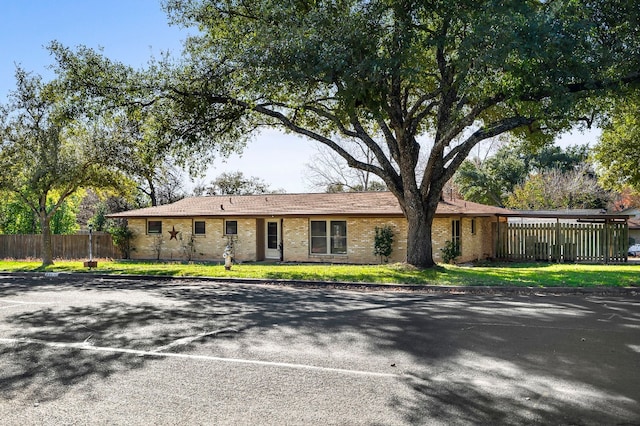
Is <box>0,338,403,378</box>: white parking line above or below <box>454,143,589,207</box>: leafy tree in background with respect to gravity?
below

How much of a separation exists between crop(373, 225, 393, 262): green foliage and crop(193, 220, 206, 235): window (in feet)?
30.7

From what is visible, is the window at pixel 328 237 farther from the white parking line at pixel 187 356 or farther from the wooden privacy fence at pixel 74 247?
the white parking line at pixel 187 356

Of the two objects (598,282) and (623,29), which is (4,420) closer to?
(598,282)

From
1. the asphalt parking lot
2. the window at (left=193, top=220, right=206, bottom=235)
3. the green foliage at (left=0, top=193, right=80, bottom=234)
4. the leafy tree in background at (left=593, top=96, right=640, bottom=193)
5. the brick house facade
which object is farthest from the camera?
the green foliage at (left=0, top=193, right=80, bottom=234)

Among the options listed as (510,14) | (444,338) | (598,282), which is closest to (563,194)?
(598,282)

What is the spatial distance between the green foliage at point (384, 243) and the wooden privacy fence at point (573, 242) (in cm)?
684

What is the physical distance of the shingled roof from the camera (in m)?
23.9

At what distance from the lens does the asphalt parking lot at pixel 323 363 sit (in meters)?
4.70

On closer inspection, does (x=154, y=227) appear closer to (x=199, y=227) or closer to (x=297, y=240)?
(x=199, y=227)

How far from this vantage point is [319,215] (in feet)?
80.7

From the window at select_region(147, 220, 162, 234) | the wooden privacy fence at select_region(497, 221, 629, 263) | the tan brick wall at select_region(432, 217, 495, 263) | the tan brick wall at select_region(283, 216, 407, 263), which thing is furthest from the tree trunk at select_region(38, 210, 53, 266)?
the wooden privacy fence at select_region(497, 221, 629, 263)

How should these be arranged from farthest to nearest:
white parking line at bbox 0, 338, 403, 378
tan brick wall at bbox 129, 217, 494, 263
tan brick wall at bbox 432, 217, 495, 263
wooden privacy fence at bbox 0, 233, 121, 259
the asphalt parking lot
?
wooden privacy fence at bbox 0, 233, 121, 259 → tan brick wall at bbox 129, 217, 494, 263 → tan brick wall at bbox 432, 217, 495, 263 → white parking line at bbox 0, 338, 403, 378 → the asphalt parking lot

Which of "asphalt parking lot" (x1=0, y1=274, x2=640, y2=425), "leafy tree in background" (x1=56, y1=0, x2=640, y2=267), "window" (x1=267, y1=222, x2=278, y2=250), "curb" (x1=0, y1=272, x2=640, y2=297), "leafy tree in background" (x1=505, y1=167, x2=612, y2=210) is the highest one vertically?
"leafy tree in background" (x1=56, y1=0, x2=640, y2=267)

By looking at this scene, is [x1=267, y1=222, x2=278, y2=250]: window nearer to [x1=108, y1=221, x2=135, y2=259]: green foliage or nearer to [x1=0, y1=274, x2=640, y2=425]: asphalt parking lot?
[x1=108, y1=221, x2=135, y2=259]: green foliage
